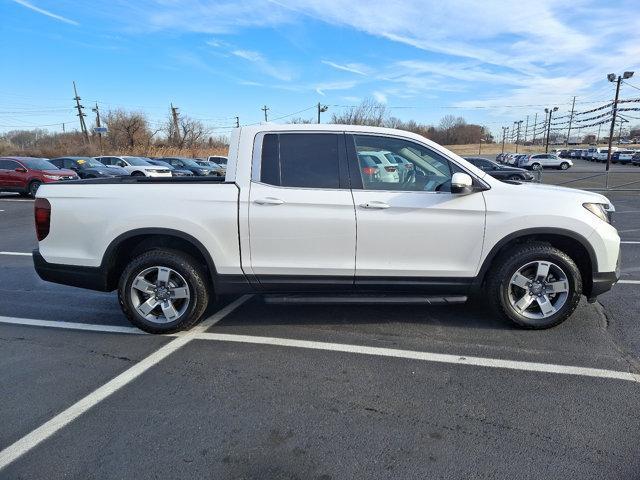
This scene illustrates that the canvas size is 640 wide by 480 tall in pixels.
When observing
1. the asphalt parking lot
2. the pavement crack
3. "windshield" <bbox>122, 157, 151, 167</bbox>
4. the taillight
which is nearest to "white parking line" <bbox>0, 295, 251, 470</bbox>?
the asphalt parking lot

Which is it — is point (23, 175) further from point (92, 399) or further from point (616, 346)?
point (616, 346)

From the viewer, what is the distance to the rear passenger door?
3.77m

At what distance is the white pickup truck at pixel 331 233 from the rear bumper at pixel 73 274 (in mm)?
15

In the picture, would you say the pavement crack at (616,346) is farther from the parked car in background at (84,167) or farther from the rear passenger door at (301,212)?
the parked car in background at (84,167)

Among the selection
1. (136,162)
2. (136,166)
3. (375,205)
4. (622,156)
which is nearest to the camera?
(375,205)

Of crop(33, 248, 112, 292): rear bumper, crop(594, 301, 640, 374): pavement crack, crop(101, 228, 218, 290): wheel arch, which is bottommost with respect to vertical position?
crop(594, 301, 640, 374): pavement crack

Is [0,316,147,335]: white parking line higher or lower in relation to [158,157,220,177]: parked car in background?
lower

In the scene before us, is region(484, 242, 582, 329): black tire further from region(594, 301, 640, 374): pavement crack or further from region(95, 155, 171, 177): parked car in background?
region(95, 155, 171, 177): parked car in background

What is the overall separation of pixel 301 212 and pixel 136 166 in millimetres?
23707

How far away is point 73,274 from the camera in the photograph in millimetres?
4031

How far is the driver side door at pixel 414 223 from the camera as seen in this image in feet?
12.4

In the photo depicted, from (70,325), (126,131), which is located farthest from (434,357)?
(126,131)

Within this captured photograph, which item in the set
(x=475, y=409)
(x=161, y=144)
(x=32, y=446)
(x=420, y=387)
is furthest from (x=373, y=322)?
(x=161, y=144)

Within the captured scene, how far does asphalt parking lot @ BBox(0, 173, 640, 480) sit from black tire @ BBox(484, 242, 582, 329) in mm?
153
